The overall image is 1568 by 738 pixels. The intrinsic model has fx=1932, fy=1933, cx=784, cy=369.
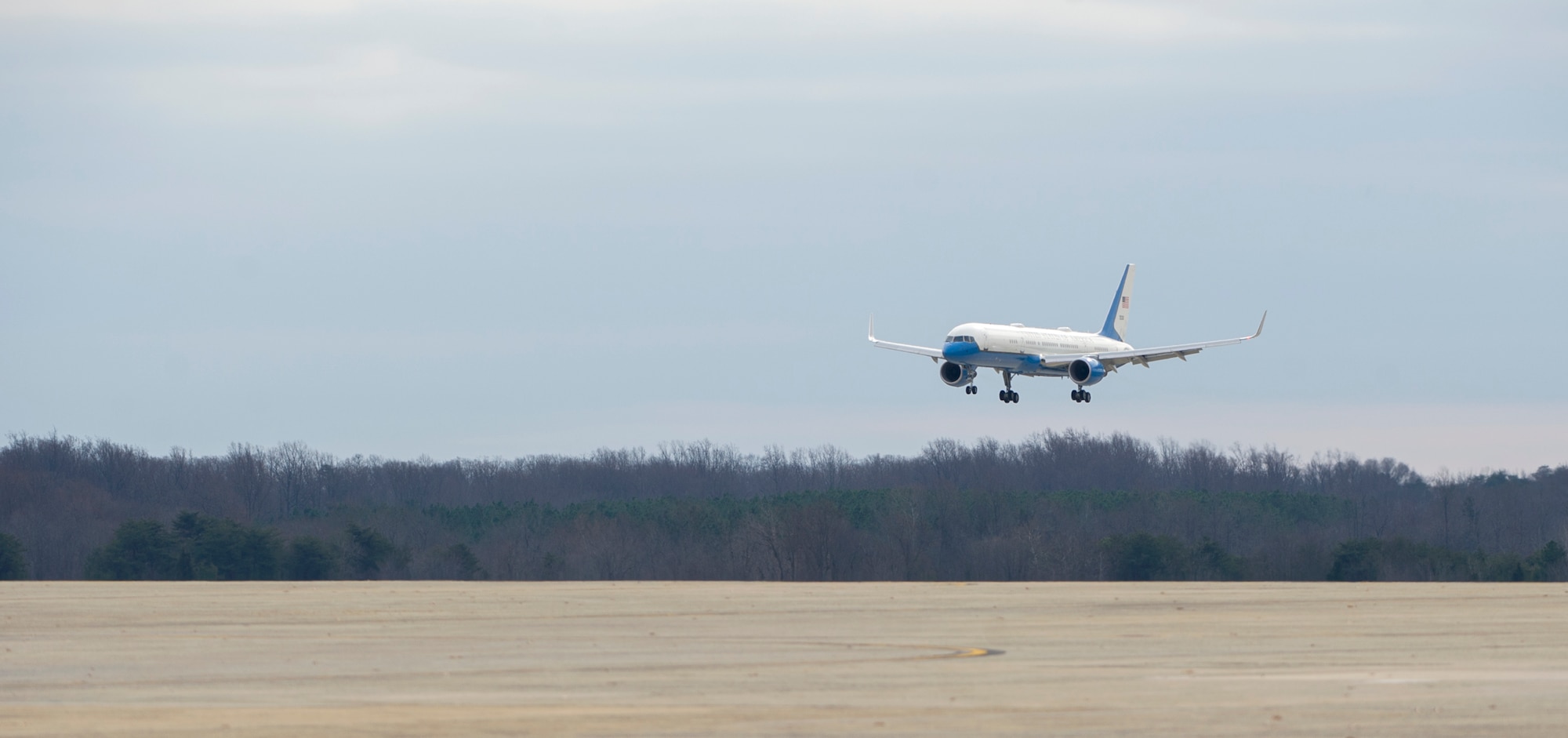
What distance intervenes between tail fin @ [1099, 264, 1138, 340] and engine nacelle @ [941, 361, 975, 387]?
2288 cm

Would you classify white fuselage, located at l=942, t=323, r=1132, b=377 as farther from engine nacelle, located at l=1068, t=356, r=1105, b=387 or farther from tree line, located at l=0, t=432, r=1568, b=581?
tree line, located at l=0, t=432, r=1568, b=581

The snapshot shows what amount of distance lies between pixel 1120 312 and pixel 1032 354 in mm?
26444

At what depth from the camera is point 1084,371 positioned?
104 meters

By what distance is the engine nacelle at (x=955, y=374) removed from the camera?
336 ft
